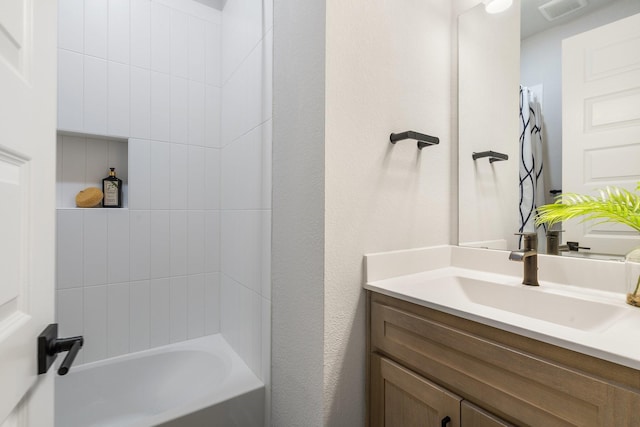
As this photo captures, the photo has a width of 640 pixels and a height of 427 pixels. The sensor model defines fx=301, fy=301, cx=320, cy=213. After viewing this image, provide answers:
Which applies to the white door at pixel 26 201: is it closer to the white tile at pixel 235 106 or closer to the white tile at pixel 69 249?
the white tile at pixel 235 106

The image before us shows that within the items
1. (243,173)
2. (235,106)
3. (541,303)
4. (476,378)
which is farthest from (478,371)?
(235,106)

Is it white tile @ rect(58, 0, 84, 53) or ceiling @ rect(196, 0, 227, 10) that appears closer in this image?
white tile @ rect(58, 0, 84, 53)

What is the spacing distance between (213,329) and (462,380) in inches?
64.8

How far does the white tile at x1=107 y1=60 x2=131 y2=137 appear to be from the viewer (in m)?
1.64

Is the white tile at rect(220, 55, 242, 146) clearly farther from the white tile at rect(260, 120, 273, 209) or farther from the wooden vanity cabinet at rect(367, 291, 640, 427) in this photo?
the wooden vanity cabinet at rect(367, 291, 640, 427)

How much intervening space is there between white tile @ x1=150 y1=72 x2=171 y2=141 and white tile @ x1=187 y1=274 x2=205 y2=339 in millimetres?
896

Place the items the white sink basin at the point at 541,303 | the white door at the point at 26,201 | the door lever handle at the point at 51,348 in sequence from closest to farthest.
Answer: the white door at the point at 26,201 → the door lever handle at the point at 51,348 → the white sink basin at the point at 541,303

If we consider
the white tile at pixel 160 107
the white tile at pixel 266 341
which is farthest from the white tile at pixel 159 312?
the white tile at pixel 160 107

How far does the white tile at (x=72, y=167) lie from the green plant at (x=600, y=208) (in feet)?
7.28

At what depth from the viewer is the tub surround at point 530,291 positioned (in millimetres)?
616

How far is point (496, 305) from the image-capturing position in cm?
105

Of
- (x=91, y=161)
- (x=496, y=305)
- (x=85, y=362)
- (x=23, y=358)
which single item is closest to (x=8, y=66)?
(x=23, y=358)

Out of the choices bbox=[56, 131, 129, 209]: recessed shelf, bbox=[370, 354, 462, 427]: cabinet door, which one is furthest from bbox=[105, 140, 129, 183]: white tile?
bbox=[370, 354, 462, 427]: cabinet door

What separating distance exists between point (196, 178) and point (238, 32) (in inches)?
34.9
